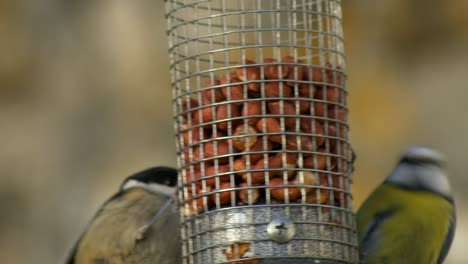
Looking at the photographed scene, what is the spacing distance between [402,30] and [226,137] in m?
4.35

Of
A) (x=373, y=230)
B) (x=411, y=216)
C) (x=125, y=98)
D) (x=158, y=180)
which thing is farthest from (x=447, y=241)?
(x=125, y=98)

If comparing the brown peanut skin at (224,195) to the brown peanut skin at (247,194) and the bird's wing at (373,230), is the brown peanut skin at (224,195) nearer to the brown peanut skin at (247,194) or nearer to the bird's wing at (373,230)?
the brown peanut skin at (247,194)

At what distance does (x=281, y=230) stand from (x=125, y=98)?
442cm

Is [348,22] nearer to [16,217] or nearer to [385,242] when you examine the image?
[16,217]

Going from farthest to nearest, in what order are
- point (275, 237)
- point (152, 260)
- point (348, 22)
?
point (348, 22) < point (152, 260) < point (275, 237)

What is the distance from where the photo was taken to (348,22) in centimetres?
737

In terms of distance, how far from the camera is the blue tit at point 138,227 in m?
3.80

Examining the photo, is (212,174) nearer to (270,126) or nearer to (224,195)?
(224,195)

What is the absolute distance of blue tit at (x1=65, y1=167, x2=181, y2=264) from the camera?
12.5 ft

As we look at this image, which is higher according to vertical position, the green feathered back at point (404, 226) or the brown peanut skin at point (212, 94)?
the brown peanut skin at point (212, 94)

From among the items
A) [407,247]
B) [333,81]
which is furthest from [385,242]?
[333,81]

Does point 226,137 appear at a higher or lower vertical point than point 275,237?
higher

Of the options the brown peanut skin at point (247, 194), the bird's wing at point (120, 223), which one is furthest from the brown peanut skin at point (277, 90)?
the bird's wing at point (120, 223)

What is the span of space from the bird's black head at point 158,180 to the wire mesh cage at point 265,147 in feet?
2.06
